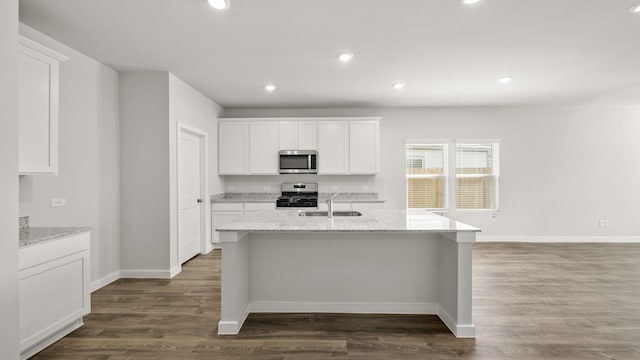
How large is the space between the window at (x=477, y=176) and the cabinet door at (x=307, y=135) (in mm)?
2760

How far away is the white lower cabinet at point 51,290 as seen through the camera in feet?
7.20

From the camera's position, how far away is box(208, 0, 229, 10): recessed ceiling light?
2.49 meters

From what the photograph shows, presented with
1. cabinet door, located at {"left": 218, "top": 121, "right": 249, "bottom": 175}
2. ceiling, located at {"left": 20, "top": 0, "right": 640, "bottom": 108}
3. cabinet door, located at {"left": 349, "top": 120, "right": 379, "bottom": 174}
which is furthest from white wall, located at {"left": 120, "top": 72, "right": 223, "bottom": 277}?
cabinet door, located at {"left": 349, "top": 120, "right": 379, "bottom": 174}

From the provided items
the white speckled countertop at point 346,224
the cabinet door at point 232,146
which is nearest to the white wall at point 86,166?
the white speckled countertop at point 346,224

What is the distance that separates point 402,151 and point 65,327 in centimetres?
541

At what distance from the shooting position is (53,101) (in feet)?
8.86

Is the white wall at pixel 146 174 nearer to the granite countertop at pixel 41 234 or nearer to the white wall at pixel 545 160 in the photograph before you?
the granite countertop at pixel 41 234

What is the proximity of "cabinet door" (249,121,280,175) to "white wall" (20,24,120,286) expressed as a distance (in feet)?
7.65

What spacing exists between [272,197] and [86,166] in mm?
3126

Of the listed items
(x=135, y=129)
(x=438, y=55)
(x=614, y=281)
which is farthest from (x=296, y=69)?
(x=614, y=281)

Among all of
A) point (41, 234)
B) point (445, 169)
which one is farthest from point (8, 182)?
point (445, 169)

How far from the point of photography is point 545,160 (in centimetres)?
632

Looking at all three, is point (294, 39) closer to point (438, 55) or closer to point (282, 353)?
point (438, 55)

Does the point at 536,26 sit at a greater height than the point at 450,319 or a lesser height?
greater
